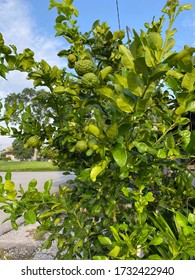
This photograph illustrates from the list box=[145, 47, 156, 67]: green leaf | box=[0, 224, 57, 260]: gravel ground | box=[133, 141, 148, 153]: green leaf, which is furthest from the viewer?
box=[0, 224, 57, 260]: gravel ground

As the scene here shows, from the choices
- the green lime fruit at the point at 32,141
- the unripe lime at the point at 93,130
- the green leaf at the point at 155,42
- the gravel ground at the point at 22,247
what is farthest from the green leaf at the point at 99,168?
the gravel ground at the point at 22,247

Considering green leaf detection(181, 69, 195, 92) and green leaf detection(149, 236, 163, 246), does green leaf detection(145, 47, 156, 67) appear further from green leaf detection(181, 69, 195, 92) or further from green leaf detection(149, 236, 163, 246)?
green leaf detection(149, 236, 163, 246)

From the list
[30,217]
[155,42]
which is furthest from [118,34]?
[30,217]

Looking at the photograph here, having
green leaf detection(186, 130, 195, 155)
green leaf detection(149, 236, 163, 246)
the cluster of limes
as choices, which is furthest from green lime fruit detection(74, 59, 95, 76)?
green leaf detection(149, 236, 163, 246)

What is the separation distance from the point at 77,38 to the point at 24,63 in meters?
0.26

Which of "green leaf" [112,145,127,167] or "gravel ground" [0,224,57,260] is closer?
"green leaf" [112,145,127,167]

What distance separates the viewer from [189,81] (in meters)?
0.75

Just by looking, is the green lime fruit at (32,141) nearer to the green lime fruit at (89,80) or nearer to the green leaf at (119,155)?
the green lime fruit at (89,80)

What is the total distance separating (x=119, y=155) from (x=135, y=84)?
0.17 m

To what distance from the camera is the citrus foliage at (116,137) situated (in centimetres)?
70

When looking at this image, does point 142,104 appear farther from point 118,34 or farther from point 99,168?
point 118,34

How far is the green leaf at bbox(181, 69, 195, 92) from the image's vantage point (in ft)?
2.38

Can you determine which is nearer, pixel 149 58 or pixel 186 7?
pixel 149 58
